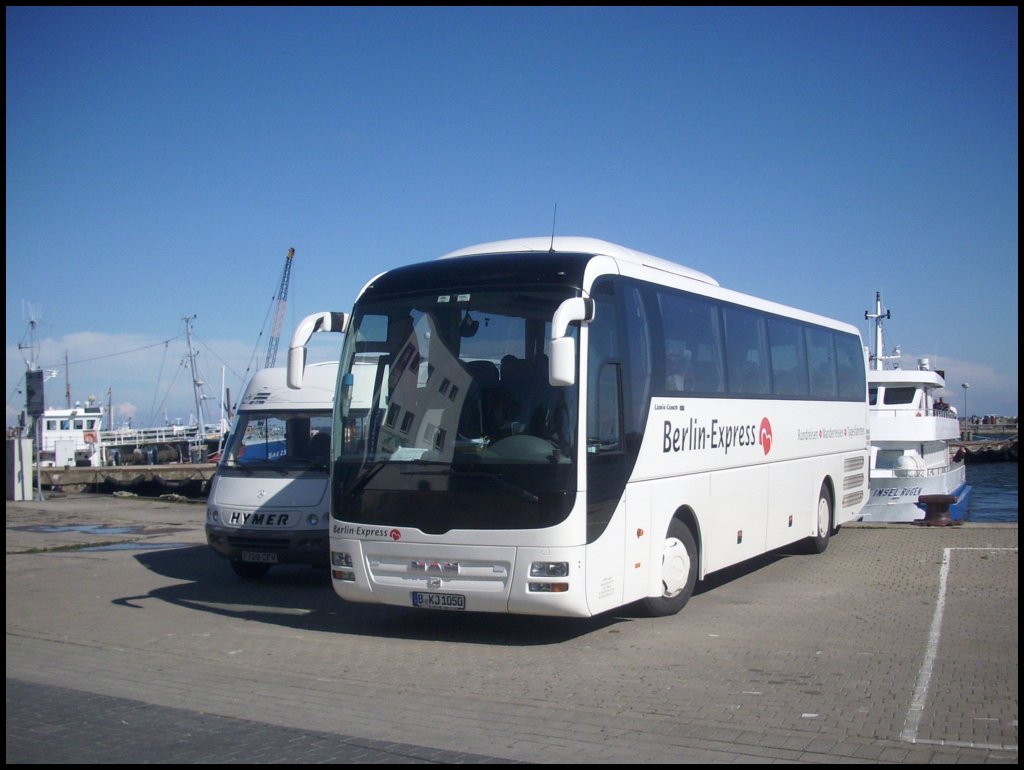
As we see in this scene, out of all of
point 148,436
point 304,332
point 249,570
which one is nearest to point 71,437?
point 148,436

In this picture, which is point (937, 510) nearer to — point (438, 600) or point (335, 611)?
point (335, 611)

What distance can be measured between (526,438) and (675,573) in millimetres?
2585

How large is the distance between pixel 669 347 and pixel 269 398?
6052 mm

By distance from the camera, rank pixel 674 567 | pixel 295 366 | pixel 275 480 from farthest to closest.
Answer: pixel 275 480 < pixel 674 567 < pixel 295 366

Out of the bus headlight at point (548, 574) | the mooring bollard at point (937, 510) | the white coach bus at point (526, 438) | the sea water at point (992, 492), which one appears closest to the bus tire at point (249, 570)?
the white coach bus at point (526, 438)

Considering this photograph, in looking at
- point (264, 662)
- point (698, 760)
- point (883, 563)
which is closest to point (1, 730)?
point (264, 662)

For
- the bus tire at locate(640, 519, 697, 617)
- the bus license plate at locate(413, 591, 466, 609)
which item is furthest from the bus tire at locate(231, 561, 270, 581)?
the bus tire at locate(640, 519, 697, 617)

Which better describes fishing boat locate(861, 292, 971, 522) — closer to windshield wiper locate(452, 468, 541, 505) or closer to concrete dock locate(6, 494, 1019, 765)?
concrete dock locate(6, 494, 1019, 765)

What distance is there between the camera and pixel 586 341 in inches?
363

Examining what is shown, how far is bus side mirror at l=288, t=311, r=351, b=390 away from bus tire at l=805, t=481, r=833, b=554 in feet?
25.8

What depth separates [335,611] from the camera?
11.7 m

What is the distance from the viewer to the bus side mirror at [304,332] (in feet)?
34.2

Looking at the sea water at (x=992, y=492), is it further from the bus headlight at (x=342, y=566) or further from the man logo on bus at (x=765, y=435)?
the bus headlight at (x=342, y=566)

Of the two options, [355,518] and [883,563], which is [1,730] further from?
[883,563]
